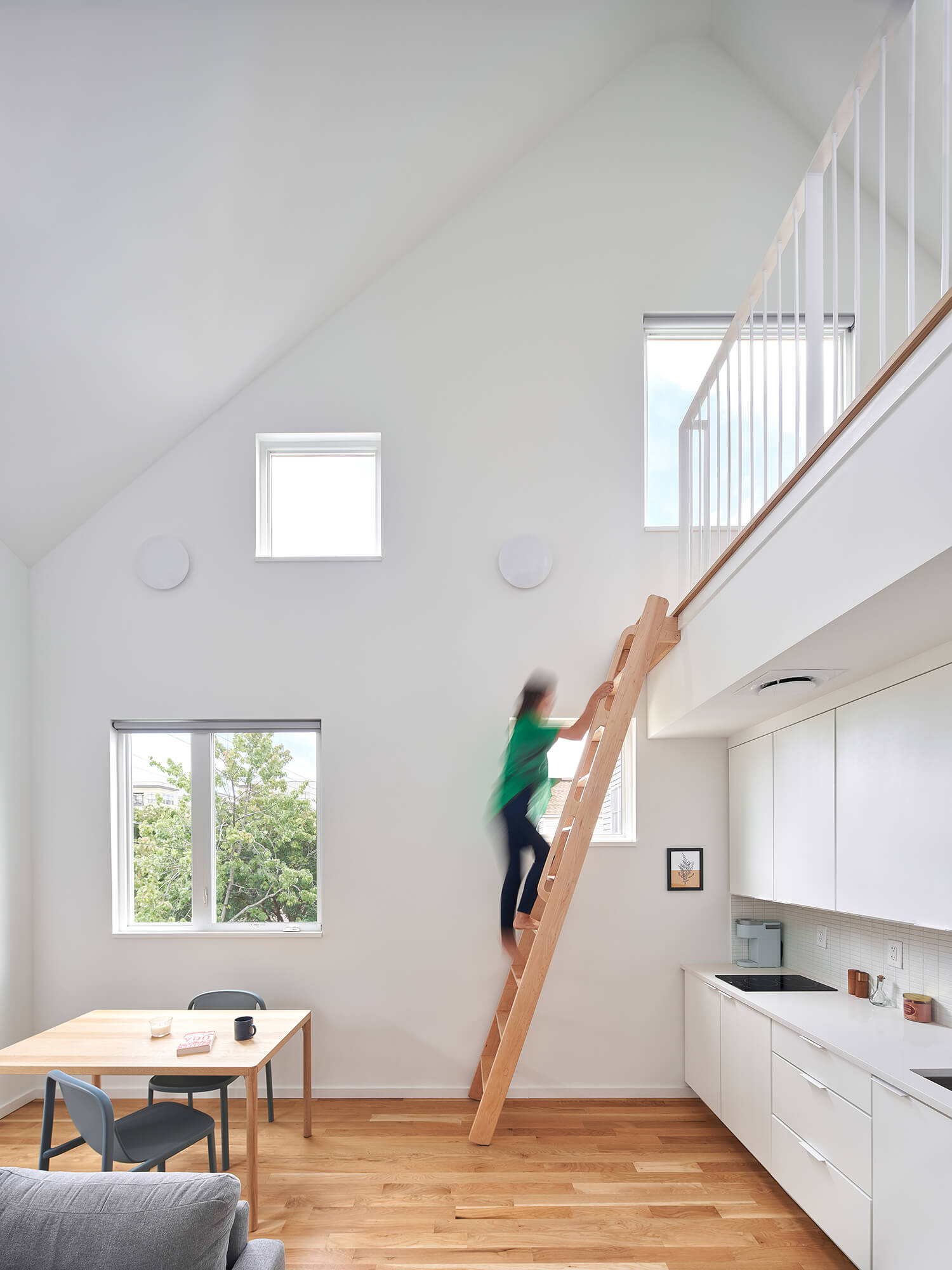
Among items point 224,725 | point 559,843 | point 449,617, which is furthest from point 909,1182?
point 224,725

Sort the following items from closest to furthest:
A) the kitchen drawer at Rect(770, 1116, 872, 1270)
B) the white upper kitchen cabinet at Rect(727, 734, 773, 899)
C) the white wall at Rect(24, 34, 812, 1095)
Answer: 1. the kitchen drawer at Rect(770, 1116, 872, 1270)
2. the white upper kitchen cabinet at Rect(727, 734, 773, 899)
3. the white wall at Rect(24, 34, 812, 1095)

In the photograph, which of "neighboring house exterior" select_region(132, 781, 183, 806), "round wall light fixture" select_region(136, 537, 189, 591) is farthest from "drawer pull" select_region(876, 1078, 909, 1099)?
"round wall light fixture" select_region(136, 537, 189, 591)

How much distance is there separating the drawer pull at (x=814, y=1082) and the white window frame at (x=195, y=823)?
2.42 meters

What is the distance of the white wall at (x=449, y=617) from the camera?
13.8 feet

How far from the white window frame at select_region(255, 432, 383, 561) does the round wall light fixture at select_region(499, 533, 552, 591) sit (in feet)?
2.29

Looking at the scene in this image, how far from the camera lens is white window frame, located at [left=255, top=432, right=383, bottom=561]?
451cm

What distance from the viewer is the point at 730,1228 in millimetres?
2973

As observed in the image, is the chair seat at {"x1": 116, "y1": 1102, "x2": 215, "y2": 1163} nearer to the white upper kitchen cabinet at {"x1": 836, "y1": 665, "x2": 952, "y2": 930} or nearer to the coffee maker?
the white upper kitchen cabinet at {"x1": 836, "y1": 665, "x2": 952, "y2": 930}

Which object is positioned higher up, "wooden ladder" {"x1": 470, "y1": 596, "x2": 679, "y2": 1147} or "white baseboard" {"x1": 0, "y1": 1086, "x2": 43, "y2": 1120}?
"wooden ladder" {"x1": 470, "y1": 596, "x2": 679, "y2": 1147}

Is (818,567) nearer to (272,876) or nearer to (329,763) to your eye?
(329,763)

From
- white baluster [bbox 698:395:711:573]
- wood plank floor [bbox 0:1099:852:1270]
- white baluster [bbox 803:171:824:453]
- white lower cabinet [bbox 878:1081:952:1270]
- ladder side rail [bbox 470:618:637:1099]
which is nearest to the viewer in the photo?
white lower cabinet [bbox 878:1081:952:1270]

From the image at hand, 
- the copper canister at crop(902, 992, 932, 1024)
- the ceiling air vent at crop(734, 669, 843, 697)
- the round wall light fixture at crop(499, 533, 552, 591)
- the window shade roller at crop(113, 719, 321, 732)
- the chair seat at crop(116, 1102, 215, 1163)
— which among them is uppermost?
the round wall light fixture at crop(499, 533, 552, 591)

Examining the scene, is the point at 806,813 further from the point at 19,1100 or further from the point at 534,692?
the point at 19,1100

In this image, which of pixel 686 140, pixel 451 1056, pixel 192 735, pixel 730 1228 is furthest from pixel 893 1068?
pixel 686 140
